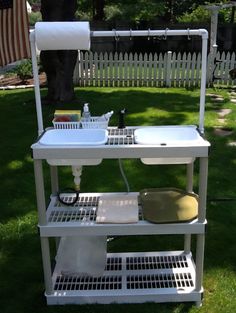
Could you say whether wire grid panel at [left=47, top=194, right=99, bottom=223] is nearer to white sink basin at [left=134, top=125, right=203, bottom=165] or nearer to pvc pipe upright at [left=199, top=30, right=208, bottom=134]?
white sink basin at [left=134, top=125, right=203, bottom=165]

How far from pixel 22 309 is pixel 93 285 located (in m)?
0.54

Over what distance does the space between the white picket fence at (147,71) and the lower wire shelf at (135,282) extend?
25.8 ft

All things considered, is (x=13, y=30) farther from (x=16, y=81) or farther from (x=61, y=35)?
(x=16, y=81)

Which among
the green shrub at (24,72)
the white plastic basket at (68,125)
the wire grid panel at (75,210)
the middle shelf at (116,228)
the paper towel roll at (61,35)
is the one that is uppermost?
the paper towel roll at (61,35)

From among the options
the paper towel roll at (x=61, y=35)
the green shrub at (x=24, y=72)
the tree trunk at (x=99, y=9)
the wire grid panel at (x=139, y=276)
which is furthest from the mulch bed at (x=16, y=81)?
the tree trunk at (x=99, y=9)

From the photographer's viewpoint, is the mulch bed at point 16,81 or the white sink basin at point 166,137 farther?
the mulch bed at point 16,81

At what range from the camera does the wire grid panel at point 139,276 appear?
10.1 ft

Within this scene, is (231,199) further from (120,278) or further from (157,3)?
(157,3)

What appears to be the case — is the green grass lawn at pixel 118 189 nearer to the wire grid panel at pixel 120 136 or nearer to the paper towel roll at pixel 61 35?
the wire grid panel at pixel 120 136

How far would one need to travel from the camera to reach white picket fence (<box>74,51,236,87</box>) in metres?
10.7

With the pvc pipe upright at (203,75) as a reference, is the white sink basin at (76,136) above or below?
below

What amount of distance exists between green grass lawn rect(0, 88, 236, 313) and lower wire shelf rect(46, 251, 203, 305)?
0.19ft

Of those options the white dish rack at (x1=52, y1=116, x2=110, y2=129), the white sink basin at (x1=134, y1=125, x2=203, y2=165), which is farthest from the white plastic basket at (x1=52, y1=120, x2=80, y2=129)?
the white sink basin at (x1=134, y1=125, x2=203, y2=165)

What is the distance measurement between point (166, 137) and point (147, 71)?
26.6 ft
